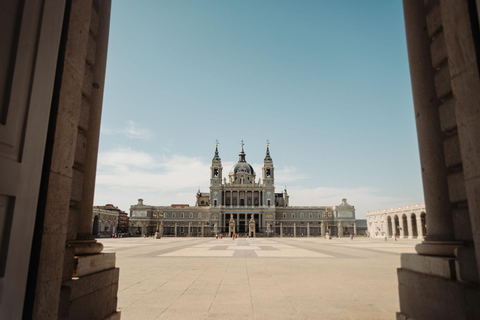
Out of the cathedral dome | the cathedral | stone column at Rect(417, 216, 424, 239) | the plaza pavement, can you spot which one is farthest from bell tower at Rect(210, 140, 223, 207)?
the plaza pavement

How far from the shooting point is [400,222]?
62344mm

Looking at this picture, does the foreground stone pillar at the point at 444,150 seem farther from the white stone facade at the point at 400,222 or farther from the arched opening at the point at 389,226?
the arched opening at the point at 389,226

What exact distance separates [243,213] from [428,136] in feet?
271

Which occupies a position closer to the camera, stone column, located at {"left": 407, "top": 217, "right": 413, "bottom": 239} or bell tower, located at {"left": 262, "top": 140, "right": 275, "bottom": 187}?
stone column, located at {"left": 407, "top": 217, "right": 413, "bottom": 239}

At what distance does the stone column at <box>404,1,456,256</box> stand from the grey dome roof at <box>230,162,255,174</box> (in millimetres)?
86568

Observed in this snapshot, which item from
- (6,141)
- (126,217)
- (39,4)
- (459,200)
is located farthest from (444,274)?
(126,217)

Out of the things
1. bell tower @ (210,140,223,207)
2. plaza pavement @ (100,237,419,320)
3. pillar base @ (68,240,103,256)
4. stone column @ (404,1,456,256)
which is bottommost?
plaza pavement @ (100,237,419,320)

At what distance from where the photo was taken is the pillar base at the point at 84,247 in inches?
146

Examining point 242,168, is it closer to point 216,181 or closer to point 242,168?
point 242,168

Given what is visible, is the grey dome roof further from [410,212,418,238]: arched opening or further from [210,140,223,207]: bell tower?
[410,212,418,238]: arched opening

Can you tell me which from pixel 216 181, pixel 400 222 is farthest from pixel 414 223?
pixel 216 181

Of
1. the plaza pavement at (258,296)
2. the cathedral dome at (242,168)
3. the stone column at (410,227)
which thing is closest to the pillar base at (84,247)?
the plaza pavement at (258,296)

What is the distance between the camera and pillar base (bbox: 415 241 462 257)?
11.9ft

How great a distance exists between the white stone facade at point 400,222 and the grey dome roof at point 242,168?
35.7 m
